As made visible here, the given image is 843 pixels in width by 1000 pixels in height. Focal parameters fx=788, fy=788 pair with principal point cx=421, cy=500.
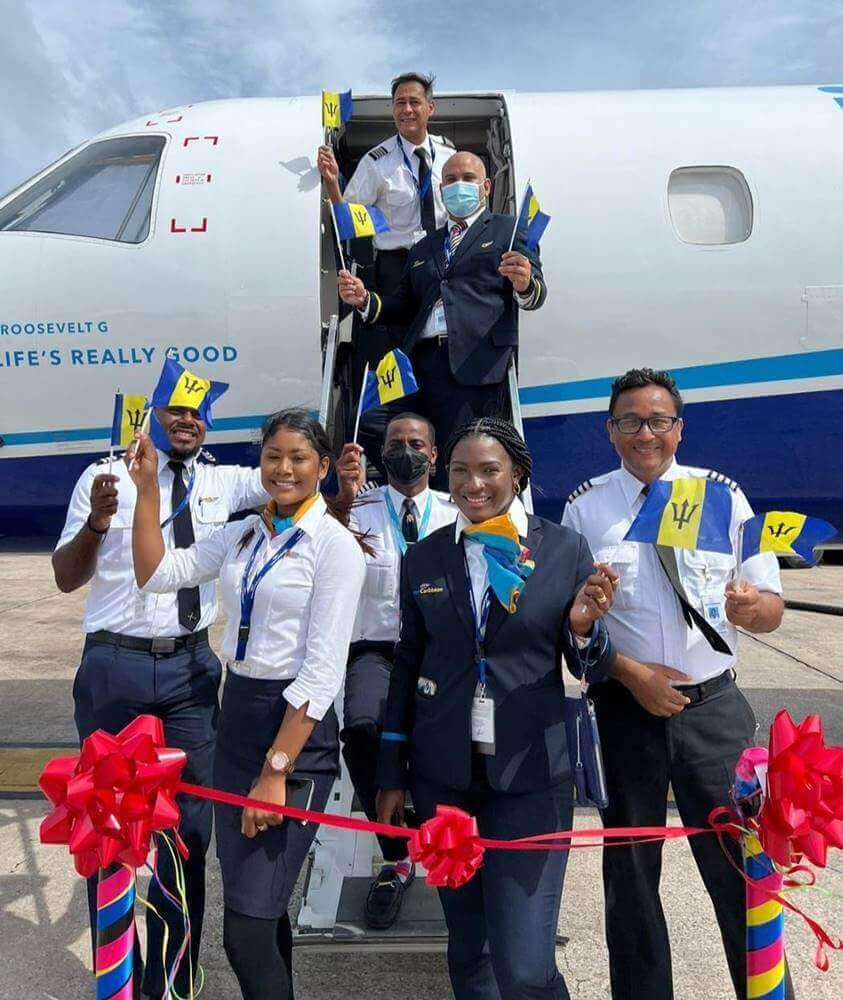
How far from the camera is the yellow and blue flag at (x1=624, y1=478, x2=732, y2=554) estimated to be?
2352mm

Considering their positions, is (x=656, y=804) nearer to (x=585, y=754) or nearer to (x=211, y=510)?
(x=585, y=754)

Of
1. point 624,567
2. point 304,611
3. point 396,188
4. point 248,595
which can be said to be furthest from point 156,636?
point 396,188

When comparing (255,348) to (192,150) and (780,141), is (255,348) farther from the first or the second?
(780,141)

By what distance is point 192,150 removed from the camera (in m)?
5.01

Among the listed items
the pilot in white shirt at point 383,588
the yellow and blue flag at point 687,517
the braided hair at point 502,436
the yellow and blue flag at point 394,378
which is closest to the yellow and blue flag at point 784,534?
the yellow and blue flag at point 687,517

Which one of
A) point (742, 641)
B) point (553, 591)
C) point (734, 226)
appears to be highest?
point (734, 226)

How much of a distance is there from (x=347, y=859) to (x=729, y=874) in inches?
73.1

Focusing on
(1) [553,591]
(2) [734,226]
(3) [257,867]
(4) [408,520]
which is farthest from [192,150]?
(3) [257,867]

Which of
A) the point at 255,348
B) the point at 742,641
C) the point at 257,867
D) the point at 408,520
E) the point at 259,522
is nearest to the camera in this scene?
the point at 257,867

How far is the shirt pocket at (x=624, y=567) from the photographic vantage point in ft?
8.92

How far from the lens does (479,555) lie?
8.55 ft

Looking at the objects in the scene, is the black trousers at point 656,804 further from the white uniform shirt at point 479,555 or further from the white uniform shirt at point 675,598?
the white uniform shirt at point 479,555

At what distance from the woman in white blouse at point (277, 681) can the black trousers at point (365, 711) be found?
59 centimetres

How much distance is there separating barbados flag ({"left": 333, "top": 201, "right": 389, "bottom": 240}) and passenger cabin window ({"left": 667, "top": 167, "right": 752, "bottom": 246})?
1817 millimetres
